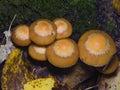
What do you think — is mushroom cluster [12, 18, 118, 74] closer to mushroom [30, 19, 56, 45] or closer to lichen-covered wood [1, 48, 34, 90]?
mushroom [30, 19, 56, 45]

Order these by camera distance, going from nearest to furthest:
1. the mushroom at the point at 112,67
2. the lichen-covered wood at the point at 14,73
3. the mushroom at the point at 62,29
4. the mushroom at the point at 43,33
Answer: the mushroom at the point at 43,33, the mushroom at the point at 62,29, the mushroom at the point at 112,67, the lichen-covered wood at the point at 14,73

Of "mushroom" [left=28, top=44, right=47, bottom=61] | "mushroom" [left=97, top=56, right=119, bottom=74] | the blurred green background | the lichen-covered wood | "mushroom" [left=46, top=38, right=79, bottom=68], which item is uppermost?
the blurred green background

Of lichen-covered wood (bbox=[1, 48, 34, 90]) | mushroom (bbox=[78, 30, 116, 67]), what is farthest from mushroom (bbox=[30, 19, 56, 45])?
lichen-covered wood (bbox=[1, 48, 34, 90])

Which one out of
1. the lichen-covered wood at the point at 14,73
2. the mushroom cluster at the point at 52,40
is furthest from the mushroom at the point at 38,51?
the lichen-covered wood at the point at 14,73

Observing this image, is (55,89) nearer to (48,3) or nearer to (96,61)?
(96,61)

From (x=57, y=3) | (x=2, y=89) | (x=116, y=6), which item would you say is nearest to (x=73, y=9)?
(x=57, y=3)

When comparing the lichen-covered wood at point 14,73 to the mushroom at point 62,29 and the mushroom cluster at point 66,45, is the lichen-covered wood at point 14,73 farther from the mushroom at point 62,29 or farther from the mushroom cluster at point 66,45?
the mushroom at point 62,29

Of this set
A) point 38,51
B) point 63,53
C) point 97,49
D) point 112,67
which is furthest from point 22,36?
point 112,67

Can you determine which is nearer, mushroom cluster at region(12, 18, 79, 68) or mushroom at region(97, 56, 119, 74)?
mushroom cluster at region(12, 18, 79, 68)
